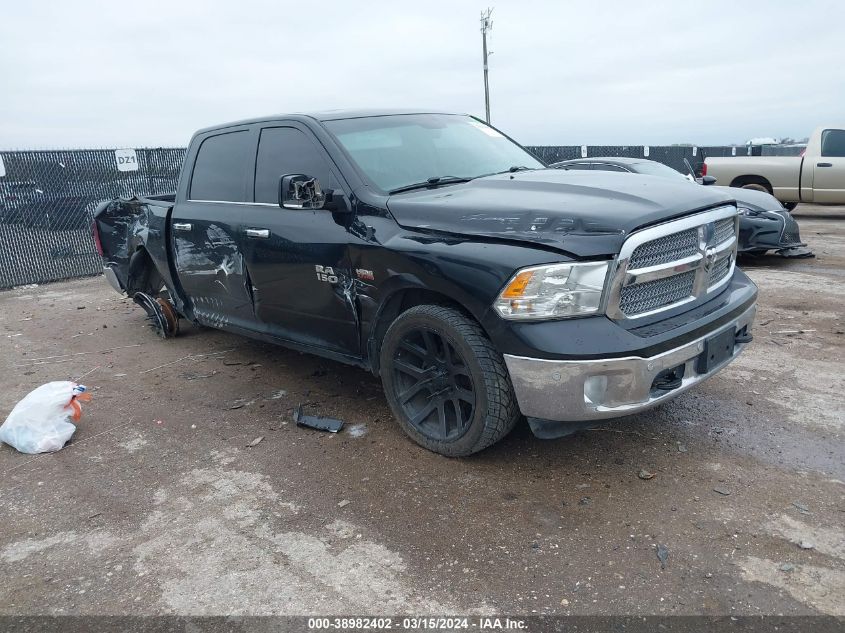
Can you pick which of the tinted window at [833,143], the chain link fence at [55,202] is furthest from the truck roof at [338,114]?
the tinted window at [833,143]

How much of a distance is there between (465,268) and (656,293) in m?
0.91

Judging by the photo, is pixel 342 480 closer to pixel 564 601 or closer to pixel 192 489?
pixel 192 489

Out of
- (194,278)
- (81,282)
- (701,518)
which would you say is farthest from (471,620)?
(81,282)

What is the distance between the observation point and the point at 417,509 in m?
3.07

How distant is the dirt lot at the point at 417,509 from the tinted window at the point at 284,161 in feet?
4.77

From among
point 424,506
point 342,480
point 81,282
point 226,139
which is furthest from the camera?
point 81,282

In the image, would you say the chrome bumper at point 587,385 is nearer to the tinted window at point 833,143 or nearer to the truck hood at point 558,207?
the truck hood at point 558,207

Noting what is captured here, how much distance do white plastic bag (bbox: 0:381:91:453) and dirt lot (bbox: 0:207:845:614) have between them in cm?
12

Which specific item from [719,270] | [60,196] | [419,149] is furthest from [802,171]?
[60,196]

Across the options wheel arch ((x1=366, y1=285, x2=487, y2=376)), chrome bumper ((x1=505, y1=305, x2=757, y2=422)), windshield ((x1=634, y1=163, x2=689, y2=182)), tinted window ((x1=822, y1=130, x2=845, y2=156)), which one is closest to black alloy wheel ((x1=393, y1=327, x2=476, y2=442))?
wheel arch ((x1=366, y1=285, x2=487, y2=376))

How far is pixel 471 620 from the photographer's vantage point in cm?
233

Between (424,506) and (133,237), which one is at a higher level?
(133,237)

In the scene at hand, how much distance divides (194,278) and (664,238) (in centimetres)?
365

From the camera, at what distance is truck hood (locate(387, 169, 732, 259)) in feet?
9.50
